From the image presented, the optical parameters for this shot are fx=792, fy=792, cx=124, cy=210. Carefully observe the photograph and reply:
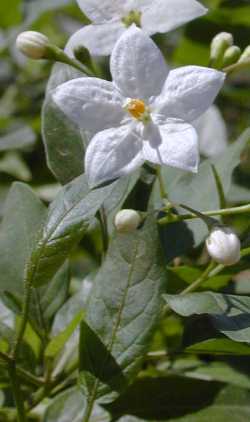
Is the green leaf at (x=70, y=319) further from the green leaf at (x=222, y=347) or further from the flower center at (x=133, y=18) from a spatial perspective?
the flower center at (x=133, y=18)

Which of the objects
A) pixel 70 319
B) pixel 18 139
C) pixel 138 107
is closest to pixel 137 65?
pixel 138 107

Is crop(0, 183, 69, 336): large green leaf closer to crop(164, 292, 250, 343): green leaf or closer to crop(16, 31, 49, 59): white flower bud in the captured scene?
crop(16, 31, 49, 59): white flower bud

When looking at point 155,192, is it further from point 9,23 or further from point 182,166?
point 9,23

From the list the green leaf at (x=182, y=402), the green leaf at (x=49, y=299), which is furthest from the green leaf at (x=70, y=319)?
the green leaf at (x=182, y=402)

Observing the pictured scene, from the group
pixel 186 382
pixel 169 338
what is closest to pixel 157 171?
pixel 186 382

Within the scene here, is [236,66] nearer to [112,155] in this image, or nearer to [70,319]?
[112,155]
